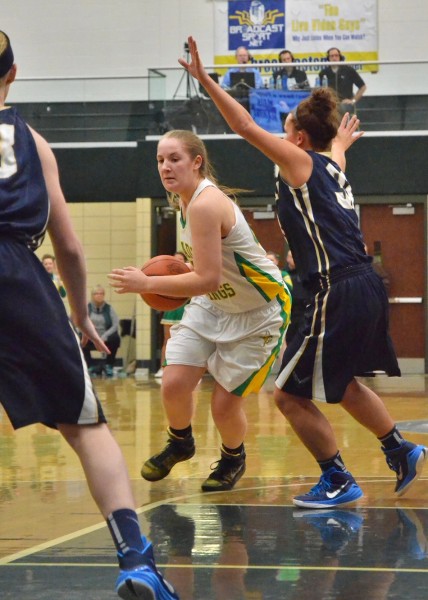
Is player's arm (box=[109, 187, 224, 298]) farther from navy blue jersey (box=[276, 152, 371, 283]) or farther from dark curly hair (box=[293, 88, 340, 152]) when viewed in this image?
dark curly hair (box=[293, 88, 340, 152])

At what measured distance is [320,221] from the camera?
4672 mm

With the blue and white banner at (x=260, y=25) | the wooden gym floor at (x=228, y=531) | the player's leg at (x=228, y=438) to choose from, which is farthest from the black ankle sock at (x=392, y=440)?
the blue and white banner at (x=260, y=25)

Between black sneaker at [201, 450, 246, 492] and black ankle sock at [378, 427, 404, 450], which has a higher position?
black ankle sock at [378, 427, 404, 450]

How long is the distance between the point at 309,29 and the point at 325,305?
1394 cm

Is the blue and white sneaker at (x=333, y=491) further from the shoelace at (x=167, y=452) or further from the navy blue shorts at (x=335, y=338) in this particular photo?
the shoelace at (x=167, y=452)

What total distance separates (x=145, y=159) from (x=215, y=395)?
10.7m

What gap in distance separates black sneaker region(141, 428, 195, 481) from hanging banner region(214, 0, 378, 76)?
43.1 ft

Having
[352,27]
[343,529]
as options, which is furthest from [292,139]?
[352,27]

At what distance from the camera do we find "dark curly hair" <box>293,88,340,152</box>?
477 cm

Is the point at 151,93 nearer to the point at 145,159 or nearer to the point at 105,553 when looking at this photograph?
the point at 145,159

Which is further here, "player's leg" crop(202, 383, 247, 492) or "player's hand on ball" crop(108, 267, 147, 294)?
"player's leg" crop(202, 383, 247, 492)

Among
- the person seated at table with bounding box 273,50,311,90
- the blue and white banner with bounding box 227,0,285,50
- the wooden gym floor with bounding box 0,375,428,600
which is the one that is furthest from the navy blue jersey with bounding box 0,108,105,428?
the blue and white banner with bounding box 227,0,285,50

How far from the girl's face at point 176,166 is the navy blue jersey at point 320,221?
0.44m

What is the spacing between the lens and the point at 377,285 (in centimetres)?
476
